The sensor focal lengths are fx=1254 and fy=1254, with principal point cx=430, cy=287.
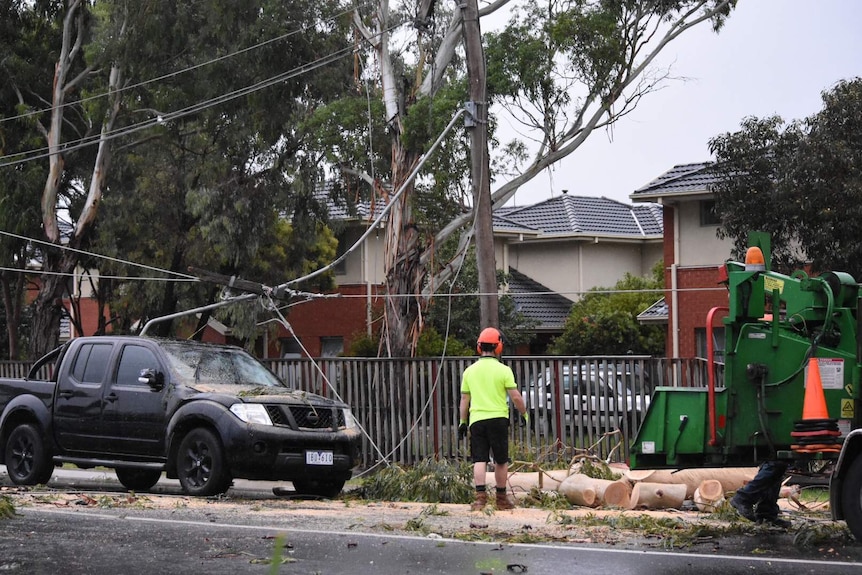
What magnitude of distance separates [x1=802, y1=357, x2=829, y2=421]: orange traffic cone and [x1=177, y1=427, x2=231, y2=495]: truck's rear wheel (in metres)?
6.19

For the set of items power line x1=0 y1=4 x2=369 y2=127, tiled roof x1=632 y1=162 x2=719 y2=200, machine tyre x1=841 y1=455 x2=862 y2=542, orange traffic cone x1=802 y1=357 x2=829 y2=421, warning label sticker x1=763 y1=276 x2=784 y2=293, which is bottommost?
machine tyre x1=841 y1=455 x2=862 y2=542

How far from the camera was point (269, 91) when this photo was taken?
26.6 m

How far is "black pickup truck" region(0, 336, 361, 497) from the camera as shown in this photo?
13.2 meters

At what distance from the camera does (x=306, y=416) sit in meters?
13.6

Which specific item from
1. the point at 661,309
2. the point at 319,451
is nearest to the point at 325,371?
the point at 319,451

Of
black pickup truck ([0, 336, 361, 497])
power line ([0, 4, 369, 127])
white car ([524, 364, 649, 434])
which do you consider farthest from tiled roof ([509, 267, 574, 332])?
black pickup truck ([0, 336, 361, 497])

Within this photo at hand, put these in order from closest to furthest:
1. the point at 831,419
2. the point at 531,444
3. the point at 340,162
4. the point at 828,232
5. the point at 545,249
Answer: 1. the point at 831,419
2. the point at 531,444
3. the point at 828,232
4. the point at 340,162
5. the point at 545,249

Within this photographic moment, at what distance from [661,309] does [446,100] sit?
13.1 m

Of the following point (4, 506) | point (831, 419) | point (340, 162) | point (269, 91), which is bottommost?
point (4, 506)

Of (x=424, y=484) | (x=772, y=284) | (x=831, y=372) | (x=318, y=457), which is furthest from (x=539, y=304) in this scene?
(x=831, y=372)

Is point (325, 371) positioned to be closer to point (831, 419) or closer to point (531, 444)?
point (531, 444)

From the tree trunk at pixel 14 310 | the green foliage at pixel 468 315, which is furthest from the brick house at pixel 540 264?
Result: the tree trunk at pixel 14 310

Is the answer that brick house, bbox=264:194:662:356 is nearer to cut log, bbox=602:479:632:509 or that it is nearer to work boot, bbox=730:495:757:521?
cut log, bbox=602:479:632:509

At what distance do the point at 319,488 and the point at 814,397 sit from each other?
6404mm
